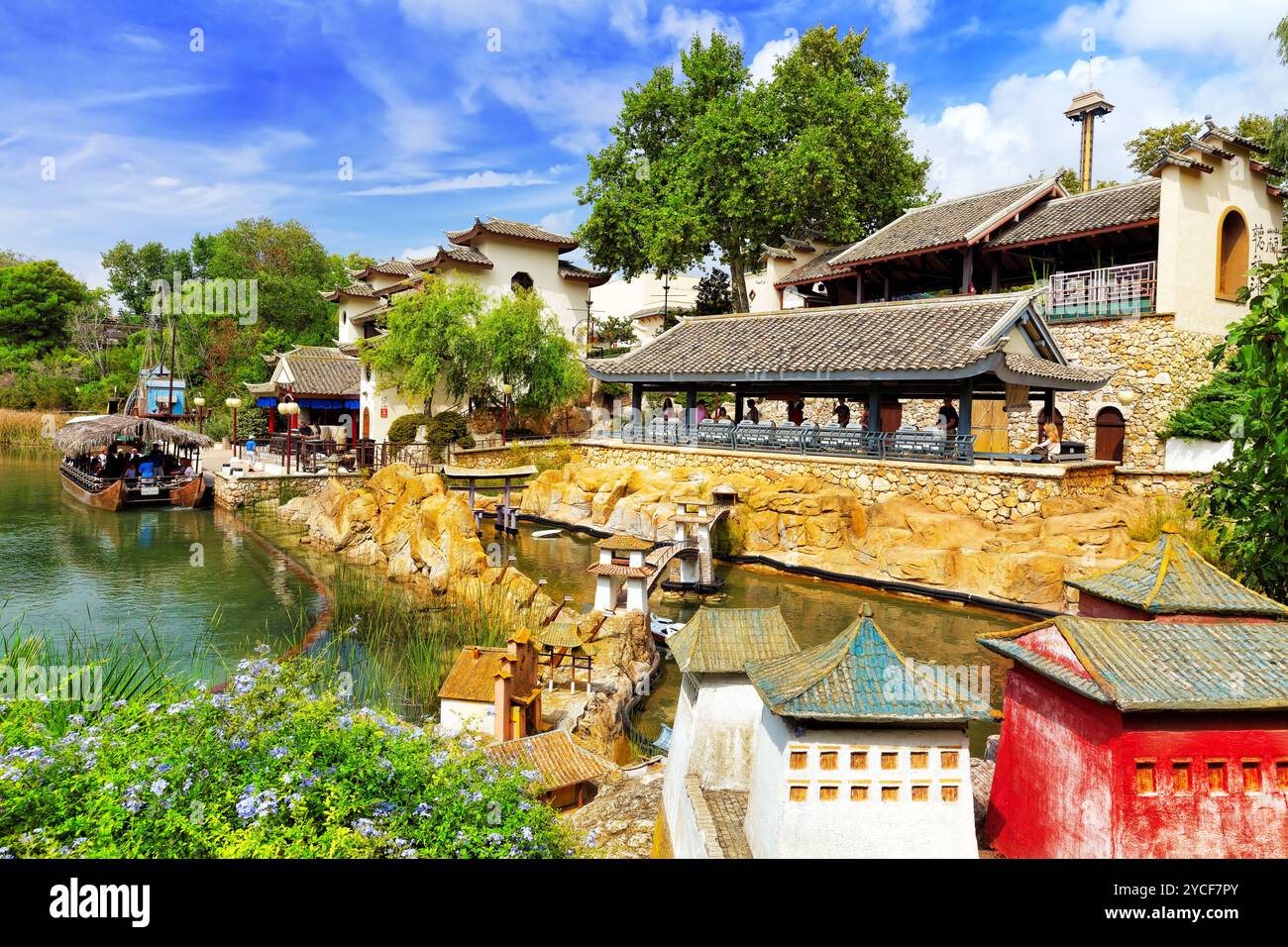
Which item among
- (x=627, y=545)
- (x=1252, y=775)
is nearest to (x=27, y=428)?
(x=627, y=545)

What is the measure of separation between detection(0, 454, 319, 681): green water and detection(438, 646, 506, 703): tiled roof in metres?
3.22

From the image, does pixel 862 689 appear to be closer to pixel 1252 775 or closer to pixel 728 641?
pixel 728 641

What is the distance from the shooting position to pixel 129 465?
2656 cm

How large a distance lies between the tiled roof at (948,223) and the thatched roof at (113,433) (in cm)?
2318

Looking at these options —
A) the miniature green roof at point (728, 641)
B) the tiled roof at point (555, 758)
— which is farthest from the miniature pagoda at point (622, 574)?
the miniature green roof at point (728, 641)

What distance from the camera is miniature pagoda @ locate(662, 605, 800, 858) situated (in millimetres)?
4965

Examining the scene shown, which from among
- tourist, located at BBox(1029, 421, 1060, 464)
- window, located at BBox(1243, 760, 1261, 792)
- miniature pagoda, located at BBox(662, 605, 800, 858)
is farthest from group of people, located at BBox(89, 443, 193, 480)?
window, located at BBox(1243, 760, 1261, 792)

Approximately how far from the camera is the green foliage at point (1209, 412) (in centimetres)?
1859

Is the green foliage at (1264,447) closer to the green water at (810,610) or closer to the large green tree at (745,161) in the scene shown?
the green water at (810,610)

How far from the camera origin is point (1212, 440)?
19.1 m

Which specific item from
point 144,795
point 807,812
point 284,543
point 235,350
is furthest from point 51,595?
point 235,350

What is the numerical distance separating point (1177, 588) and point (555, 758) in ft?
16.8

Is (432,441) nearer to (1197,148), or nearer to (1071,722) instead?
(1197,148)
